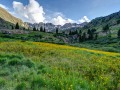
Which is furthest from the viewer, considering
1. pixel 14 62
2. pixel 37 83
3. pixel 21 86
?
pixel 14 62

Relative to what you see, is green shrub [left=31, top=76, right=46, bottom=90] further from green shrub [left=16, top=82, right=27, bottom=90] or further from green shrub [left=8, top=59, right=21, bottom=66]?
green shrub [left=8, top=59, right=21, bottom=66]

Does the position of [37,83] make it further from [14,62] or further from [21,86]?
[14,62]

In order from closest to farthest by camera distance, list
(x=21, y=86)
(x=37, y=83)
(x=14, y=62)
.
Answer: (x=21, y=86) → (x=37, y=83) → (x=14, y=62)

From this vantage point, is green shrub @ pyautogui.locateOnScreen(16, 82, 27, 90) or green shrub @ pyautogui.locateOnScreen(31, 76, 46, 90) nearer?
green shrub @ pyautogui.locateOnScreen(16, 82, 27, 90)

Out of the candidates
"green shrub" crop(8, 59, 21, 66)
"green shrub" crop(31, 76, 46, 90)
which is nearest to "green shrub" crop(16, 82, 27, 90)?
"green shrub" crop(31, 76, 46, 90)

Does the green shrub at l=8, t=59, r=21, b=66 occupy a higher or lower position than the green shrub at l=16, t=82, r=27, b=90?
higher

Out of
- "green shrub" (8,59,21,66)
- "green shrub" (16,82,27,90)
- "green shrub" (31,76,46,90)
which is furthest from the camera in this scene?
"green shrub" (8,59,21,66)

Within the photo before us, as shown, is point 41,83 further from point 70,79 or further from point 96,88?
Result: point 96,88

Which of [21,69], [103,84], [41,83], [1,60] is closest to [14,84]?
[41,83]

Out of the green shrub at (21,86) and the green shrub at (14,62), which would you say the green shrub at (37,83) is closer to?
the green shrub at (21,86)

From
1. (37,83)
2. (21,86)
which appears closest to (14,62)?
(37,83)

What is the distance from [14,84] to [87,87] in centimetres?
352

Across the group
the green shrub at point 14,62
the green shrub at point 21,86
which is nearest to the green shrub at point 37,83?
the green shrub at point 21,86

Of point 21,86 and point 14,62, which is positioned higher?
point 14,62
